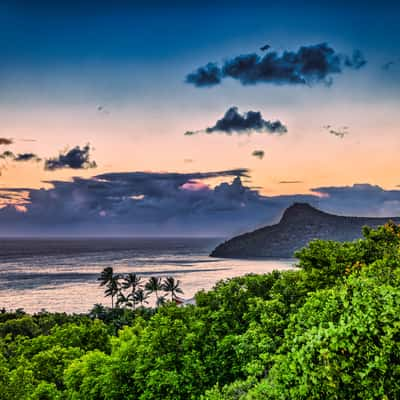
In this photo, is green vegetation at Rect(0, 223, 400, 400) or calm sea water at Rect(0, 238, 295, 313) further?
calm sea water at Rect(0, 238, 295, 313)

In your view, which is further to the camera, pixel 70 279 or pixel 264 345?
pixel 70 279

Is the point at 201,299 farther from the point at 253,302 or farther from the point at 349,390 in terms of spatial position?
the point at 349,390

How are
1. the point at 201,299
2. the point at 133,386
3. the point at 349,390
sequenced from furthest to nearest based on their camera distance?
the point at 201,299 < the point at 133,386 < the point at 349,390

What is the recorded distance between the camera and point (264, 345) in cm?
1405

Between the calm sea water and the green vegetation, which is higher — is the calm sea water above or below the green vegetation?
below

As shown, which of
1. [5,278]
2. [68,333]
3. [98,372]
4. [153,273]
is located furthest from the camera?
[153,273]

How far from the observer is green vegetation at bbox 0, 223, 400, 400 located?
23.0 feet

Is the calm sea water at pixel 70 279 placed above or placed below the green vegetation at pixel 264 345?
below

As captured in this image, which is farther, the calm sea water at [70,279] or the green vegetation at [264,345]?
the calm sea water at [70,279]

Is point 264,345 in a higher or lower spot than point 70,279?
higher

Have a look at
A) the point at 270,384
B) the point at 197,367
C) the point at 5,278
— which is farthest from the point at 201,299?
the point at 5,278

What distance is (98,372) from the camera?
1678 cm

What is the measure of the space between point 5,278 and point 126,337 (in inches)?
4665

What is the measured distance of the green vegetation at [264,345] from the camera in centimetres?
700
